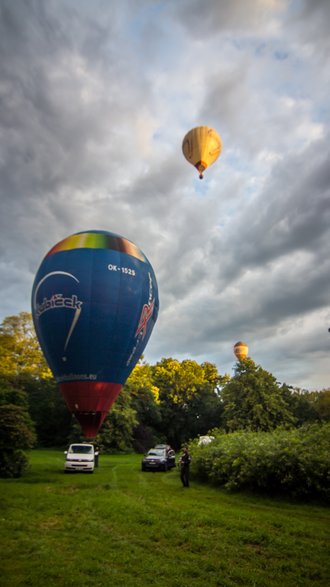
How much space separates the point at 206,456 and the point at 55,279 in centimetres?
1086

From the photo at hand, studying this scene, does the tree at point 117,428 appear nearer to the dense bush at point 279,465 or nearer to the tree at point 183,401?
the tree at point 183,401

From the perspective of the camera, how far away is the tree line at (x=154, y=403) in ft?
126

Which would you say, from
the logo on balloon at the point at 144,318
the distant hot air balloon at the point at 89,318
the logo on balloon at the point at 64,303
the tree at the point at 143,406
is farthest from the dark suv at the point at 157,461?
the tree at the point at 143,406

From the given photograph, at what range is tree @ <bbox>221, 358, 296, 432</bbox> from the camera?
37.5 metres

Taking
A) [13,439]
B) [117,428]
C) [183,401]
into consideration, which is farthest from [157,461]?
[183,401]

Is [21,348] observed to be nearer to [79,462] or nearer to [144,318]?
[79,462]

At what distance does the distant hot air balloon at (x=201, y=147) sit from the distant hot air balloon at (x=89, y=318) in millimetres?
8267

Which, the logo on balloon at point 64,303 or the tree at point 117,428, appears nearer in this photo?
the logo on balloon at point 64,303

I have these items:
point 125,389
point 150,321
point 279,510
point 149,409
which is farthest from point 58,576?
point 149,409

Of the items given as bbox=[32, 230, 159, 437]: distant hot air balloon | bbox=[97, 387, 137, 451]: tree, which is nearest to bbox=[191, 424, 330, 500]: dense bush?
bbox=[32, 230, 159, 437]: distant hot air balloon

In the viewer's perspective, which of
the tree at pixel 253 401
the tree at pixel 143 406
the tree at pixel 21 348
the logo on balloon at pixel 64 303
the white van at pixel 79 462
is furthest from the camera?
the tree at pixel 143 406

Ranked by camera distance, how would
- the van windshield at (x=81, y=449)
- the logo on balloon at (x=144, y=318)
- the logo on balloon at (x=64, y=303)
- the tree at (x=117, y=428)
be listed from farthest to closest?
the tree at (x=117, y=428)
the van windshield at (x=81, y=449)
the logo on balloon at (x=144, y=318)
the logo on balloon at (x=64, y=303)

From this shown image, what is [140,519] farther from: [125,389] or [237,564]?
[125,389]

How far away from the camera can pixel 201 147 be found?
980 inches
